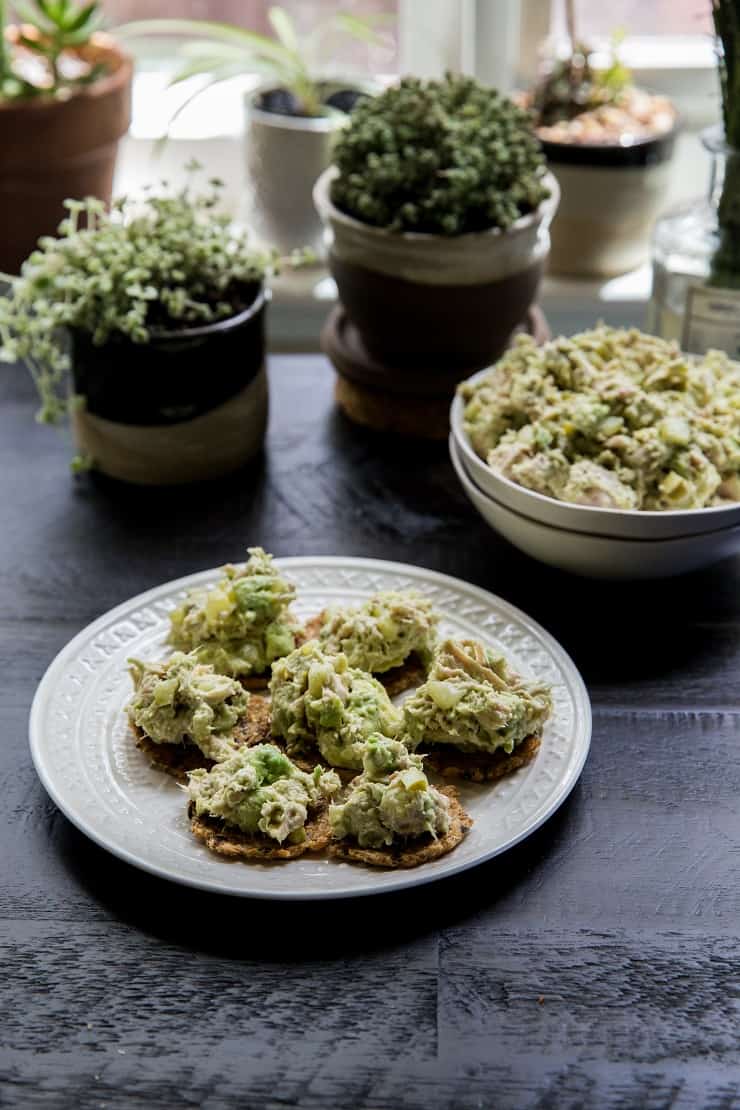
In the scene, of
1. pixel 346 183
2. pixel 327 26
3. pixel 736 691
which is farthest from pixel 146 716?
pixel 327 26

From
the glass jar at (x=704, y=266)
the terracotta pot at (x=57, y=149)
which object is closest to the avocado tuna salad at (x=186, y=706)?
the glass jar at (x=704, y=266)

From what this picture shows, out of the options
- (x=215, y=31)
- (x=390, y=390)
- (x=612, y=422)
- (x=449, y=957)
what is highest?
(x=215, y=31)

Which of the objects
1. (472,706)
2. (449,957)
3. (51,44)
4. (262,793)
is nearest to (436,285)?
(472,706)

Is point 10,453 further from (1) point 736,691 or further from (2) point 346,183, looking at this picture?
(1) point 736,691

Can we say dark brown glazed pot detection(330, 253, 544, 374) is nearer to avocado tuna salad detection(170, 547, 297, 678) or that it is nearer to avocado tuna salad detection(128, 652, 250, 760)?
avocado tuna salad detection(170, 547, 297, 678)

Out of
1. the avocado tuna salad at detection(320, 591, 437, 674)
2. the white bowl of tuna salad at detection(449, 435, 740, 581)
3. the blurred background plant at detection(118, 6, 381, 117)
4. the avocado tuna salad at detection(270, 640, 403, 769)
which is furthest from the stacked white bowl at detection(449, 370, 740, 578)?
the blurred background plant at detection(118, 6, 381, 117)

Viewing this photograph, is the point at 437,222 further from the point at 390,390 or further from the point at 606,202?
the point at 606,202
